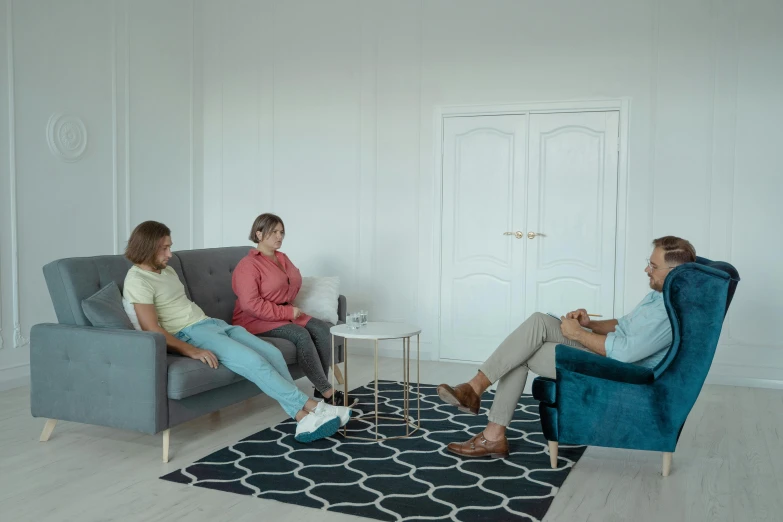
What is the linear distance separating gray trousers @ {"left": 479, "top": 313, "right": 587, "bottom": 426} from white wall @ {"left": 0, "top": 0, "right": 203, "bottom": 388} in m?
3.33

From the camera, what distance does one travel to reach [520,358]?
3523 millimetres

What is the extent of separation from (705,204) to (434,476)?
3.21 metres

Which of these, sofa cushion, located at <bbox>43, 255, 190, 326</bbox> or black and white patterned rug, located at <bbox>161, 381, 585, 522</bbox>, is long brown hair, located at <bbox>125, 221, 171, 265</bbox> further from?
black and white patterned rug, located at <bbox>161, 381, 585, 522</bbox>

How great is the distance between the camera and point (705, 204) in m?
5.34

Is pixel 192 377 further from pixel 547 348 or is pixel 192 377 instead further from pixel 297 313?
pixel 547 348

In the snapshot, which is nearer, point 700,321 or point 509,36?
→ point 700,321

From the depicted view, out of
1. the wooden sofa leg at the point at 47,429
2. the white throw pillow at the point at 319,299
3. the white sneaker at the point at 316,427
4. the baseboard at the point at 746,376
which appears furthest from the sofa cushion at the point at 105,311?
the baseboard at the point at 746,376

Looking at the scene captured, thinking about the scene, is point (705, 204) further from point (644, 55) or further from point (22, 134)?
point (22, 134)

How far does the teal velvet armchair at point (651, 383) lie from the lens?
3.07 meters

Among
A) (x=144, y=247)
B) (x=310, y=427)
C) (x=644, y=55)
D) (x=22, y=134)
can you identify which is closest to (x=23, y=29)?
(x=22, y=134)

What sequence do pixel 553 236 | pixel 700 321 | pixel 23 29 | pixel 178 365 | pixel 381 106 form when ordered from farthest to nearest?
1. pixel 381 106
2. pixel 553 236
3. pixel 23 29
4. pixel 178 365
5. pixel 700 321

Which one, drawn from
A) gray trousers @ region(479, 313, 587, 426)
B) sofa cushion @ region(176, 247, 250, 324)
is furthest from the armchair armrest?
sofa cushion @ region(176, 247, 250, 324)

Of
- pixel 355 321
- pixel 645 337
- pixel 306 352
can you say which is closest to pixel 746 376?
pixel 645 337

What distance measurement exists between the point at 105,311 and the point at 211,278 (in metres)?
1.06
